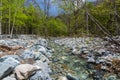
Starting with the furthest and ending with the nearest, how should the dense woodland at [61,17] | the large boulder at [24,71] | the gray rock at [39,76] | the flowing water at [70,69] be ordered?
the dense woodland at [61,17]
the flowing water at [70,69]
the gray rock at [39,76]
the large boulder at [24,71]

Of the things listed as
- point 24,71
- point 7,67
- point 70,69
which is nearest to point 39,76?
point 24,71

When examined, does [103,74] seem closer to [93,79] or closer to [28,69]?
[93,79]

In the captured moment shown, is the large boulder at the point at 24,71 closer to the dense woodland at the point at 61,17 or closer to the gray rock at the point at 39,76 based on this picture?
the gray rock at the point at 39,76

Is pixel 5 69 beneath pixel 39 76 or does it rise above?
above

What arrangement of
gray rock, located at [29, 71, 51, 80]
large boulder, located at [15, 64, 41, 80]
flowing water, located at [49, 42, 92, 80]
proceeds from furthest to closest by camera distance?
flowing water, located at [49, 42, 92, 80], gray rock, located at [29, 71, 51, 80], large boulder, located at [15, 64, 41, 80]

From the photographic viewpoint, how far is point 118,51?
781 cm

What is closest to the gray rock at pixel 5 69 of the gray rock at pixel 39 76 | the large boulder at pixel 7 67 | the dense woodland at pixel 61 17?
the large boulder at pixel 7 67

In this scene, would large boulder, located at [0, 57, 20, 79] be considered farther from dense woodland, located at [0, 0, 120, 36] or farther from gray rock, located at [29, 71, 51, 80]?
dense woodland, located at [0, 0, 120, 36]

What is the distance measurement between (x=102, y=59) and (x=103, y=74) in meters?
1.40

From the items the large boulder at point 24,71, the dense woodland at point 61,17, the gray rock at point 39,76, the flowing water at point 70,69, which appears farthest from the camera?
the dense woodland at point 61,17

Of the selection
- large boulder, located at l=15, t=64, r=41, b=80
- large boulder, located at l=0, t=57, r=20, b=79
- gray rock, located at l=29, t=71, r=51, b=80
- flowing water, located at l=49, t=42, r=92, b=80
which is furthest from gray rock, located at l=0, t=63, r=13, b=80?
flowing water, located at l=49, t=42, r=92, b=80

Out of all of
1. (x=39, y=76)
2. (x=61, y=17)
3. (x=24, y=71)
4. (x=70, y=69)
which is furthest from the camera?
(x=61, y=17)

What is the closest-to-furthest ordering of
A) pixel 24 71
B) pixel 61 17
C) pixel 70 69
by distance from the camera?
pixel 24 71 → pixel 70 69 → pixel 61 17

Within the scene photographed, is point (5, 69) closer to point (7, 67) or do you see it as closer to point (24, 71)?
point (7, 67)
